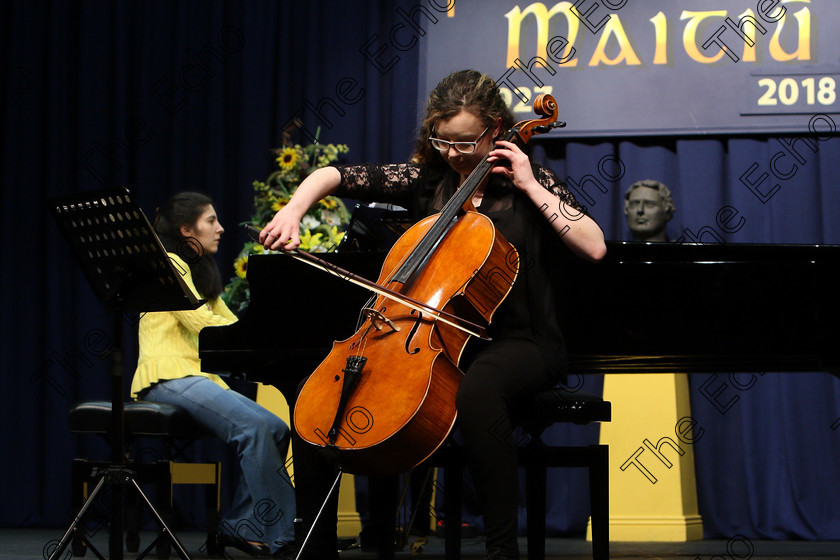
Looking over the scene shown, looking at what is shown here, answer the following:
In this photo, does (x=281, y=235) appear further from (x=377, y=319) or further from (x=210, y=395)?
(x=210, y=395)

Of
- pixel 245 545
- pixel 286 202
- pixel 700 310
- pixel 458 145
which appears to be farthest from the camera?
pixel 286 202

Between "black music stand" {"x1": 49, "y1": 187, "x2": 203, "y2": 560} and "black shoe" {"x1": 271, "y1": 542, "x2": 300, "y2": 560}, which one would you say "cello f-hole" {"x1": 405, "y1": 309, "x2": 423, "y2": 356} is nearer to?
"black music stand" {"x1": 49, "y1": 187, "x2": 203, "y2": 560}

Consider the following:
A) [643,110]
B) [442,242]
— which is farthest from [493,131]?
[643,110]

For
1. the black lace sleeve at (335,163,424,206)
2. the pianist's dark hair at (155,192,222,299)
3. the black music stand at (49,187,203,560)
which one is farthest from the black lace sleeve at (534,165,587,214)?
the pianist's dark hair at (155,192,222,299)

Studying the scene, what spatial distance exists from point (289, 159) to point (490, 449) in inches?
85.1

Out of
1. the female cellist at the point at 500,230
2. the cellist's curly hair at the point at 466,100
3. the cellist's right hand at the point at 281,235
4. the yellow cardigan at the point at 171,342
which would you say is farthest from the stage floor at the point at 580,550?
the cellist's curly hair at the point at 466,100

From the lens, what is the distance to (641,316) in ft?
8.45

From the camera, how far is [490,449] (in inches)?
69.6

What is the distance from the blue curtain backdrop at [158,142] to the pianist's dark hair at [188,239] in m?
0.94

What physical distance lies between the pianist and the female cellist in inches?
33.9

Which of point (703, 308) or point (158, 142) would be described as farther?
point (158, 142)

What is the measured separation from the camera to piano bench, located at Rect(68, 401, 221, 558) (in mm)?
2881

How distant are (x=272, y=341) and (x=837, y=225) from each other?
104 inches

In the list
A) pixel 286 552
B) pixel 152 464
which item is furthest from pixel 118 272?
pixel 286 552
